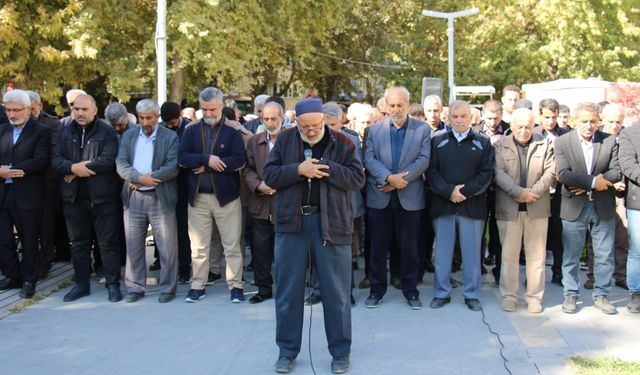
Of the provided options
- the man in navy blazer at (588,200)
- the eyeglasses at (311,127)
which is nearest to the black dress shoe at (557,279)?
the man in navy blazer at (588,200)

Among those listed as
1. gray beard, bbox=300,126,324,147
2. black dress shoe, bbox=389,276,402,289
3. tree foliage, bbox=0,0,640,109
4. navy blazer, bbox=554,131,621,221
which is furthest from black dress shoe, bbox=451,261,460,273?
tree foliage, bbox=0,0,640,109

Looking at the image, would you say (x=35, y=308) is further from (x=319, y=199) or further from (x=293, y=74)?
(x=293, y=74)

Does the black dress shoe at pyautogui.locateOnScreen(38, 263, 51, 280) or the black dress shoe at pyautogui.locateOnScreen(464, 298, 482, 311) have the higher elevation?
the black dress shoe at pyautogui.locateOnScreen(38, 263, 51, 280)

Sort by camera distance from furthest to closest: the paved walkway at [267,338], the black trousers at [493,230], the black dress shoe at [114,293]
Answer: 1. the black trousers at [493,230]
2. the black dress shoe at [114,293]
3. the paved walkway at [267,338]

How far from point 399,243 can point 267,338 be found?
1.94 metres

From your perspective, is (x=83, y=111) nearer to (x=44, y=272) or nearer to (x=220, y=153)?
(x=220, y=153)

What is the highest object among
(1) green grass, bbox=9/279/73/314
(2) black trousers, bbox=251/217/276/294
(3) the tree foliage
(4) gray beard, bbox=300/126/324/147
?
(3) the tree foliage

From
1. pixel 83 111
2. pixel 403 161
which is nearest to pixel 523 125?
pixel 403 161

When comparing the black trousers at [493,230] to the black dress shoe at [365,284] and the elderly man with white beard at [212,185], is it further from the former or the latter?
the elderly man with white beard at [212,185]

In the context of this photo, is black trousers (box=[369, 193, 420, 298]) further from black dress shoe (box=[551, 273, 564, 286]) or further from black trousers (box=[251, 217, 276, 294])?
black dress shoe (box=[551, 273, 564, 286])

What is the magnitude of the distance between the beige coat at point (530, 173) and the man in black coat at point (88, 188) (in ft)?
13.0

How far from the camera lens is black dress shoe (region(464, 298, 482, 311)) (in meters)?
7.12

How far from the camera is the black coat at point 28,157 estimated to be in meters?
7.71

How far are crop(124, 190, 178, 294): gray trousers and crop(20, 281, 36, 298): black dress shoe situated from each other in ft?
3.45
